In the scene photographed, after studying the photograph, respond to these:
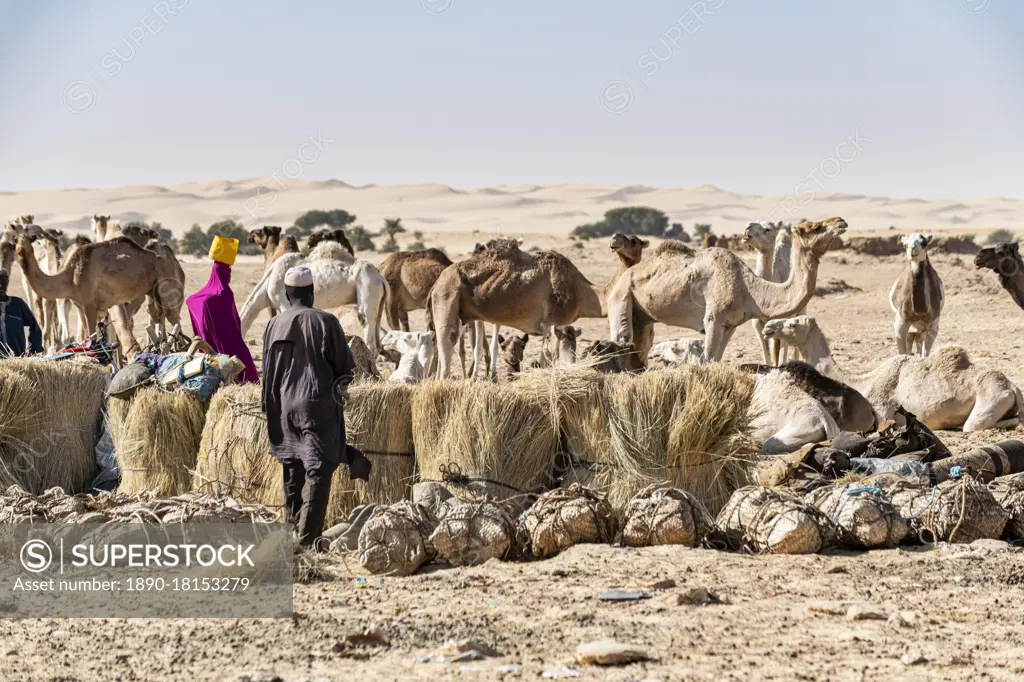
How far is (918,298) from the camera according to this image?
15.8 metres

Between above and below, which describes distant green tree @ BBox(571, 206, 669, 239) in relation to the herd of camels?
below

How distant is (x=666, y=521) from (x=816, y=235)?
25.2 ft

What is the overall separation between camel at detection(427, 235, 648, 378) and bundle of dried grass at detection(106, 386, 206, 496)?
21.3ft

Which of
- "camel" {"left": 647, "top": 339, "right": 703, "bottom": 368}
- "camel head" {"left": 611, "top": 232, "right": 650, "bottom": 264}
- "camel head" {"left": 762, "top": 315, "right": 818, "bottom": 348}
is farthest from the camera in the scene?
"camel head" {"left": 611, "top": 232, "right": 650, "bottom": 264}

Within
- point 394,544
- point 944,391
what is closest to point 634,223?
point 944,391

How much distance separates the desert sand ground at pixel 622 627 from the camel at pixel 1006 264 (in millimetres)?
10523

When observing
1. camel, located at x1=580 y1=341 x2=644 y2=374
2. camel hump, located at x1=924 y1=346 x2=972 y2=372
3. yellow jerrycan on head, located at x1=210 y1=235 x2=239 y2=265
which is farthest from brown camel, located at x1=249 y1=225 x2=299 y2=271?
camel hump, located at x1=924 y1=346 x2=972 y2=372

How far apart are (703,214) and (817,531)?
364 ft

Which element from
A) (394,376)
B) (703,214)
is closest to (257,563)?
(394,376)

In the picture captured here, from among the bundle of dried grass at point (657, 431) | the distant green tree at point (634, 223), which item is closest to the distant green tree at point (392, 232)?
the distant green tree at point (634, 223)

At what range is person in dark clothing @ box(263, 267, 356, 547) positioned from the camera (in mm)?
7316

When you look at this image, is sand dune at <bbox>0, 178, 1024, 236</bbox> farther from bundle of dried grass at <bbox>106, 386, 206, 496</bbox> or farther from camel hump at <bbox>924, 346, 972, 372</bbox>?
bundle of dried grass at <bbox>106, 386, 206, 496</bbox>

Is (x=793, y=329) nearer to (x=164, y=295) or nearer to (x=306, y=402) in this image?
(x=306, y=402)

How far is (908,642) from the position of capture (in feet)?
17.7
